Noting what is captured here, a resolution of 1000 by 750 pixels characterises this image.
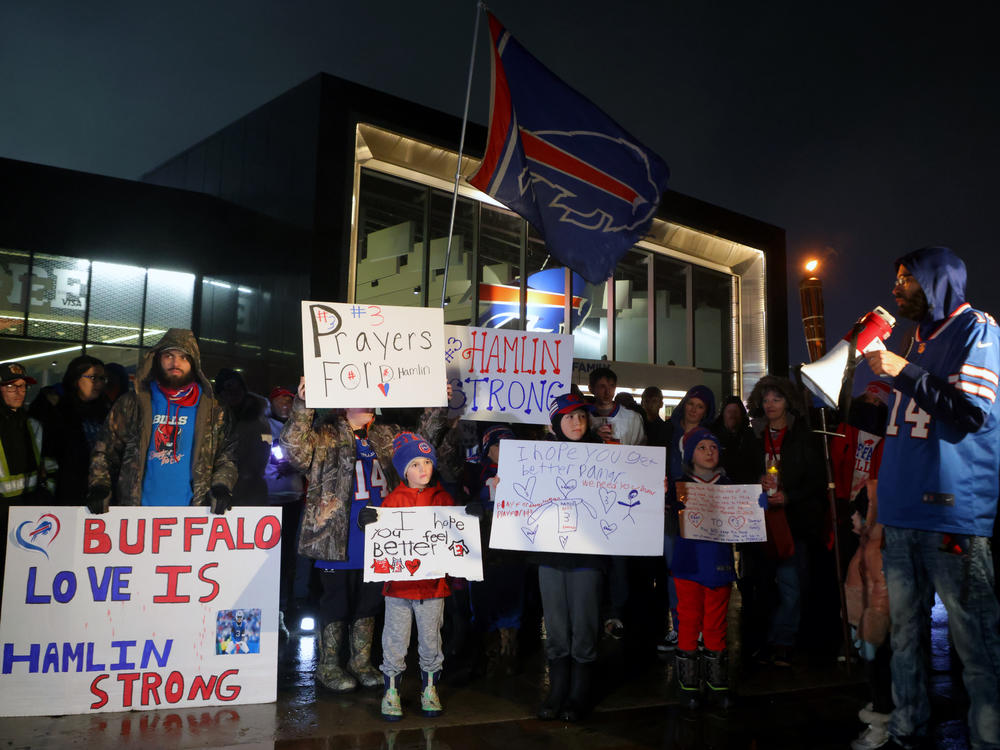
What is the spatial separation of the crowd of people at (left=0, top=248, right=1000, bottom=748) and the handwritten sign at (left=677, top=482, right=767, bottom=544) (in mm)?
76

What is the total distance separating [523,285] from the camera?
573 inches

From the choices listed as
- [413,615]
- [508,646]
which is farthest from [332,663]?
[508,646]

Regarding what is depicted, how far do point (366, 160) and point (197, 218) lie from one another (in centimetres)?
514

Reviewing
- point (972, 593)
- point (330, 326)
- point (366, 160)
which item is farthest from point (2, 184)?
point (972, 593)

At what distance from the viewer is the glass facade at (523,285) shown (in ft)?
40.5

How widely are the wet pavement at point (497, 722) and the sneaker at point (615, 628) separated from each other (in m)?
1.20

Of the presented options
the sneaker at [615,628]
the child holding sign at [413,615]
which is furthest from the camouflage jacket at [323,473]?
the sneaker at [615,628]

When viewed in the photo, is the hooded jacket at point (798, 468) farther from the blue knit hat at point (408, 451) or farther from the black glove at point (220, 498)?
the black glove at point (220, 498)

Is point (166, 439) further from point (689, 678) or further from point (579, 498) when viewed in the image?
point (689, 678)

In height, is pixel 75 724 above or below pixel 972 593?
below

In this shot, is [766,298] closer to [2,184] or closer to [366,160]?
[366,160]

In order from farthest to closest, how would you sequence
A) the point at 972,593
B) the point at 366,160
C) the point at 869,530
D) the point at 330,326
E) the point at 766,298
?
the point at 766,298 < the point at 366,160 < the point at 330,326 < the point at 869,530 < the point at 972,593

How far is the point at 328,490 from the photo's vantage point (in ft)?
16.1

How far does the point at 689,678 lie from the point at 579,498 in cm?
133
